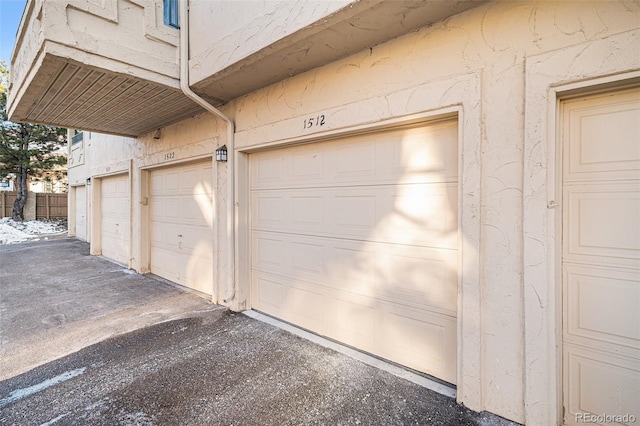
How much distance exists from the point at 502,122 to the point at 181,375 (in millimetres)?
3262

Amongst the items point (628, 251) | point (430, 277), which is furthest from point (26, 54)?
point (628, 251)

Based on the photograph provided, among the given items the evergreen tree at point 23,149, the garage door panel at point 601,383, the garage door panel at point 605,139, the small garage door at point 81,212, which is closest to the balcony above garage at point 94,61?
the garage door panel at point 605,139

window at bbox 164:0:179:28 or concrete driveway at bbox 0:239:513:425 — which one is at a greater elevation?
window at bbox 164:0:179:28

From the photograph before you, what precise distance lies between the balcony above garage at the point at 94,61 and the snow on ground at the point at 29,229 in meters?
9.96

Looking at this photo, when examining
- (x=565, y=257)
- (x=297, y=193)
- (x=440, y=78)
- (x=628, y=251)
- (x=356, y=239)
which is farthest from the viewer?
(x=297, y=193)

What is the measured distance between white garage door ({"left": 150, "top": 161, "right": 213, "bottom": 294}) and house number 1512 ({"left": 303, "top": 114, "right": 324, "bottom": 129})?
2.22 metres

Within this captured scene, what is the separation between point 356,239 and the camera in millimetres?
2869

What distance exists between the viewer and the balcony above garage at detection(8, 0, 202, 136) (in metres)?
2.74

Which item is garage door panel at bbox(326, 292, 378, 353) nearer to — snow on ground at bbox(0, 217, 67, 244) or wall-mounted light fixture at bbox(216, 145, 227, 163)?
wall-mounted light fixture at bbox(216, 145, 227, 163)

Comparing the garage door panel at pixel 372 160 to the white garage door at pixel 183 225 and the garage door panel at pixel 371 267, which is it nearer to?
the garage door panel at pixel 371 267

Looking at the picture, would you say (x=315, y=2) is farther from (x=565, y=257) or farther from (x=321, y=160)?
(x=565, y=257)

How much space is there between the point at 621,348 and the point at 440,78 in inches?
83.7

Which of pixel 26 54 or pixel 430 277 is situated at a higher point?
pixel 26 54

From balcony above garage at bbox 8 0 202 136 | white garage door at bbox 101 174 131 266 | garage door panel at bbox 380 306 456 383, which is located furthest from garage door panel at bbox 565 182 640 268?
A: white garage door at bbox 101 174 131 266
